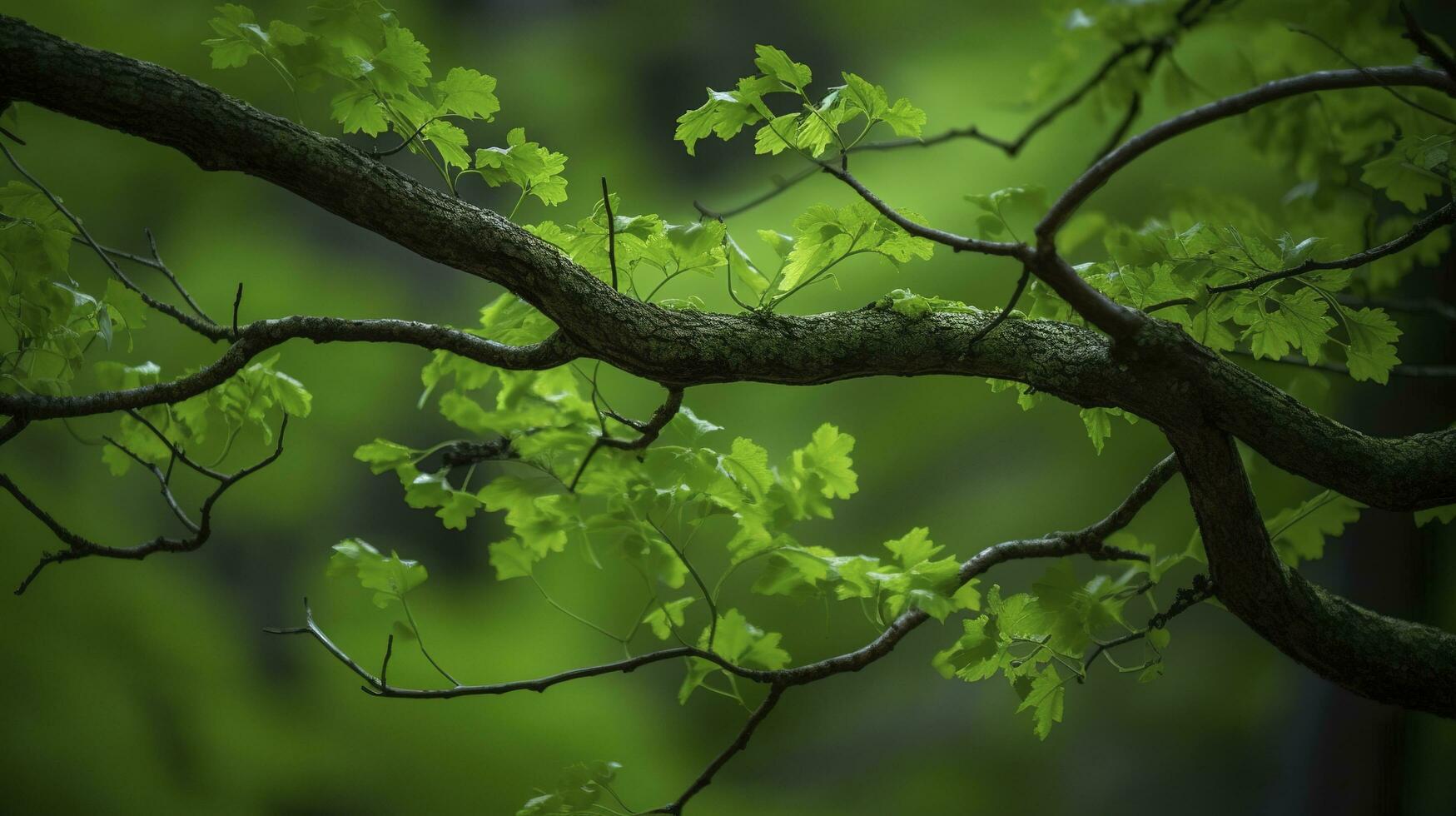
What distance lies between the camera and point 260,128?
32.7 inches

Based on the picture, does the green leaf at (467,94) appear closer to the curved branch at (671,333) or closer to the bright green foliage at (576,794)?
the curved branch at (671,333)

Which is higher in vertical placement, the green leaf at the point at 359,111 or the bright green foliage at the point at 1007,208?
the bright green foliage at the point at 1007,208

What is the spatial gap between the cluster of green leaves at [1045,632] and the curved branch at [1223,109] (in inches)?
16.0

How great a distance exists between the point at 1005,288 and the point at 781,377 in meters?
1.18

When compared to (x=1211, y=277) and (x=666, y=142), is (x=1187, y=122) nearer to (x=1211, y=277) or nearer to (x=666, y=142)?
(x=1211, y=277)

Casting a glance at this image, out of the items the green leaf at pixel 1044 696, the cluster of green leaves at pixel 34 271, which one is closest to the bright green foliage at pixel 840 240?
the green leaf at pixel 1044 696

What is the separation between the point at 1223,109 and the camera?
637mm

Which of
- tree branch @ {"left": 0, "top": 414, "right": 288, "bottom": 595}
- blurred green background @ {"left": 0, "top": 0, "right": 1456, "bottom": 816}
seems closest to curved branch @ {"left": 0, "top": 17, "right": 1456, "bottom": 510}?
tree branch @ {"left": 0, "top": 414, "right": 288, "bottom": 595}

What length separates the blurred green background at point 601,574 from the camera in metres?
1.96

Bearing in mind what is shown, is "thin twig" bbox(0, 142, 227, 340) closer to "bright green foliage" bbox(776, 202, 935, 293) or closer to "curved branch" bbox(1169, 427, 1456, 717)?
"bright green foliage" bbox(776, 202, 935, 293)

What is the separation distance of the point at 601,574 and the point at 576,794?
1.07m

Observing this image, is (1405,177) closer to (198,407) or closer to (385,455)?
(385,455)

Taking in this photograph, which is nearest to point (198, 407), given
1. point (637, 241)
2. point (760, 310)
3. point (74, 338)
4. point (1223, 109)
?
point (74, 338)

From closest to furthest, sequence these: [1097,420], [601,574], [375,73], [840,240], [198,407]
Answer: [375,73] < [840,240] < [1097,420] < [198,407] < [601,574]
